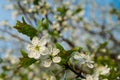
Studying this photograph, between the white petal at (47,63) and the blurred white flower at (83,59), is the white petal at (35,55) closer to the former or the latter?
the white petal at (47,63)

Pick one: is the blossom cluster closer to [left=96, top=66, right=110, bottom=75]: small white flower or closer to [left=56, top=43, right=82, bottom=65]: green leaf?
[left=56, top=43, right=82, bottom=65]: green leaf

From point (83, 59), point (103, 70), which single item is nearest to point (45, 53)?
point (83, 59)

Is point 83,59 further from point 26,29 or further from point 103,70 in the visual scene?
point 26,29

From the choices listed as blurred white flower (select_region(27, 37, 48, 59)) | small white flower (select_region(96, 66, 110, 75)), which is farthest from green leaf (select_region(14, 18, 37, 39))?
small white flower (select_region(96, 66, 110, 75))

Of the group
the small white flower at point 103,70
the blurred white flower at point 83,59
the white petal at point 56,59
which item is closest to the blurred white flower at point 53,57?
the white petal at point 56,59

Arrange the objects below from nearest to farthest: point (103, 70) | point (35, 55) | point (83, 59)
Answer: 1. point (35, 55)
2. point (83, 59)
3. point (103, 70)

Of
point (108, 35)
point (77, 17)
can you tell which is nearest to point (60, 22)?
point (77, 17)

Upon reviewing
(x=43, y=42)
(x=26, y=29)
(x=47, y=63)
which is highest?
(x=26, y=29)
